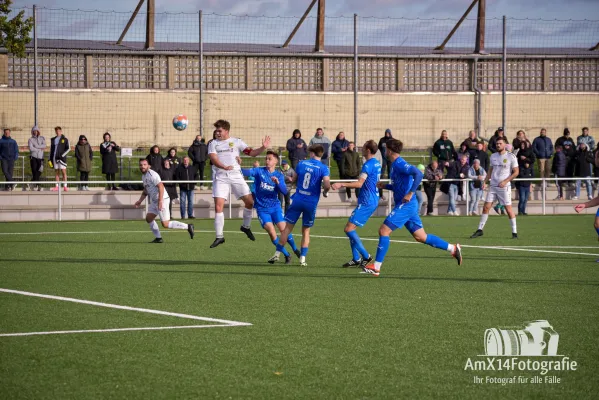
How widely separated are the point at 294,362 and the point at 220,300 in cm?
329

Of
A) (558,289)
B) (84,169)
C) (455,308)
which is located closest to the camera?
(455,308)

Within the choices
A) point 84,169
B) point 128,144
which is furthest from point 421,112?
point 84,169

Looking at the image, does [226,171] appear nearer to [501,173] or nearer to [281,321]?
[501,173]

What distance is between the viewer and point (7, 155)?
86.6ft

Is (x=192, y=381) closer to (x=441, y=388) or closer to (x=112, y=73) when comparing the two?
(x=441, y=388)

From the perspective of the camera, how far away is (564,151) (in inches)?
1150

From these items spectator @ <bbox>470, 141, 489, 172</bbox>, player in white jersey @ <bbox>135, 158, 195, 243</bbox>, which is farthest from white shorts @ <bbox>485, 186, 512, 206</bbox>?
spectator @ <bbox>470, 141, 489, 172</bbox>

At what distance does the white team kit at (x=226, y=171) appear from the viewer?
52.7ft

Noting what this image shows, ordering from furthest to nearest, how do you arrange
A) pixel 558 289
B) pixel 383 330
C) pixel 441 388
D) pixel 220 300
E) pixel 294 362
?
pixel 558 289 → pixel 220 300 → pixel 383 330 → pixel 294 362 → pixel 441 388

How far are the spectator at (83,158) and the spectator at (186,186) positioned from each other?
2528 mm

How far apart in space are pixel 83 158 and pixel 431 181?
1015 centimetres

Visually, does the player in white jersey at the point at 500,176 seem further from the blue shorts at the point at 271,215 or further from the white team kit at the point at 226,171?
the blue shorts at the point at 271,215

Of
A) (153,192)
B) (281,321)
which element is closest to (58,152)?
(153,192)

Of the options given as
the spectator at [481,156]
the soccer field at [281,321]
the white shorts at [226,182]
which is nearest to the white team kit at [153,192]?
the soccer field at [281,321]
